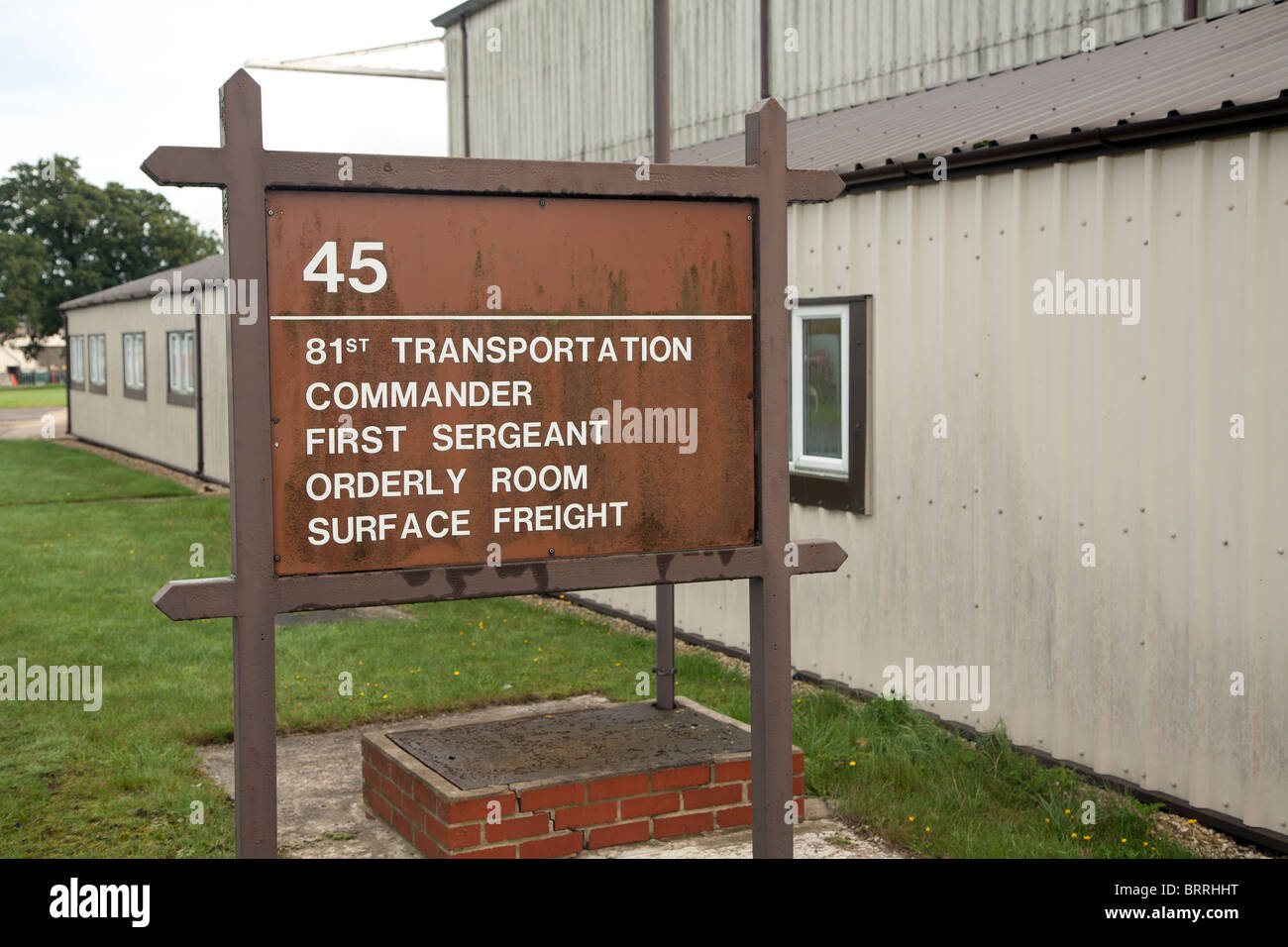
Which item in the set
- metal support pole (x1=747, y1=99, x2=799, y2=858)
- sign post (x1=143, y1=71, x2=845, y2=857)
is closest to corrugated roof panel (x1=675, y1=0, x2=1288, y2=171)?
metal support pole (x1=747, y1=99, x2=799, y2=858)

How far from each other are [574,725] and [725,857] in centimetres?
A: 115

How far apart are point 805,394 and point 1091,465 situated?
2591 millimetres

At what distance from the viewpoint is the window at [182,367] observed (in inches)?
865

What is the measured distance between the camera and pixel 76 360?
3375 cm

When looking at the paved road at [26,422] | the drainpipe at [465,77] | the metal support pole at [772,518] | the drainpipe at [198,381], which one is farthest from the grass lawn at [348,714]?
the paved road at [26,422]

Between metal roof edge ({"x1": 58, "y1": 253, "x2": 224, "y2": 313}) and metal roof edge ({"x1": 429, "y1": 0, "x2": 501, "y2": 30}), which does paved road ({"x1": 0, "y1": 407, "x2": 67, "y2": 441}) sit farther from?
metal roof edge ({"x1": 429, "y1": 0, "x2": 501, "y2": 30})

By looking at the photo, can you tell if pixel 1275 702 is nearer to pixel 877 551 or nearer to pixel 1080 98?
pixel 877 551

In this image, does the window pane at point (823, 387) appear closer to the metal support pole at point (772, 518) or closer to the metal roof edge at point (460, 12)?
the metal support pole at point (772, 518)

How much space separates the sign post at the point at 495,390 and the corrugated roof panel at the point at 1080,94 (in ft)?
8.19

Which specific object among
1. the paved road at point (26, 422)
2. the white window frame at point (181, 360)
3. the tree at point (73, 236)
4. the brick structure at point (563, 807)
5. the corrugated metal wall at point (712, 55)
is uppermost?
the tree at point (73, 236)

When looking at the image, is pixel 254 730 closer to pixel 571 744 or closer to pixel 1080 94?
pixel 571 744

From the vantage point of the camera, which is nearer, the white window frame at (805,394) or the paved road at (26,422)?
the white window frame at (805,394)

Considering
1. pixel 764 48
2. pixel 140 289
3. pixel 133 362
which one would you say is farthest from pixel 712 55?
pixel 133 362

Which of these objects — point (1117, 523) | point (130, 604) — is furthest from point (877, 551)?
point (130, 604)
